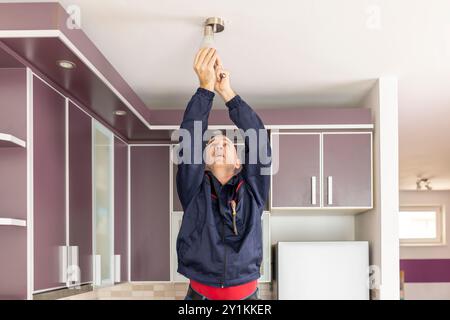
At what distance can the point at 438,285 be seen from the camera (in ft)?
29.7

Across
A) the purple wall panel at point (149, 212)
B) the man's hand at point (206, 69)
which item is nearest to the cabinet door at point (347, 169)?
the purple wall panel at point (149, 212)

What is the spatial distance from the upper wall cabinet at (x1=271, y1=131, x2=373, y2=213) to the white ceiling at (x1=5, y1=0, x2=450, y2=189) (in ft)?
0.98

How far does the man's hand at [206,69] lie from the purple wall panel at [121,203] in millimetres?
1834

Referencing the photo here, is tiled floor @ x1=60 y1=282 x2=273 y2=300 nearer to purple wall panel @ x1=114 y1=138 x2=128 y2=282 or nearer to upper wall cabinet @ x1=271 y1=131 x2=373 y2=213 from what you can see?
purple wall panel @ x1=114 y1=138 x2=128 y2=282

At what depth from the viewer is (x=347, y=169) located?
3633mm

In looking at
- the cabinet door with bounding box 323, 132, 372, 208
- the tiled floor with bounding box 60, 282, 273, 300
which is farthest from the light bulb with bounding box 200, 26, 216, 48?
the tiled floor with bounding box 60, 282, 273, 300

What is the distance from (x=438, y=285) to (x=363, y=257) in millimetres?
6199

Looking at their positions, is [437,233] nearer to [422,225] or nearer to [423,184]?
[422,225]

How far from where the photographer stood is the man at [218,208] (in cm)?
196

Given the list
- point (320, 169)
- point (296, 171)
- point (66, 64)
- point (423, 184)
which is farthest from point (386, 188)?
point (423, 184)

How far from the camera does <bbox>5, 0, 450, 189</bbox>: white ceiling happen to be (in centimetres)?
233

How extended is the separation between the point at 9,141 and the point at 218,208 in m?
0.78
